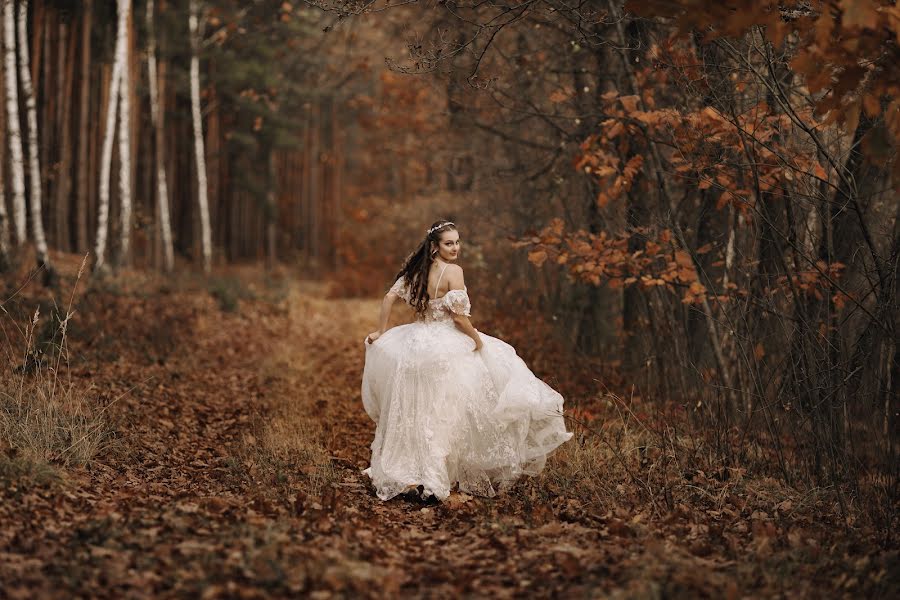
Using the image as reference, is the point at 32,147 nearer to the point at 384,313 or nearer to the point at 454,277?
the point at 384,313

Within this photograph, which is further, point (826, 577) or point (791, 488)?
point (791, 488)

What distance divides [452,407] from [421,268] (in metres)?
1.21

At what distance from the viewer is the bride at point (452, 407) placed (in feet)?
21.7

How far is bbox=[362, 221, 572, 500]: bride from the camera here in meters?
6.61

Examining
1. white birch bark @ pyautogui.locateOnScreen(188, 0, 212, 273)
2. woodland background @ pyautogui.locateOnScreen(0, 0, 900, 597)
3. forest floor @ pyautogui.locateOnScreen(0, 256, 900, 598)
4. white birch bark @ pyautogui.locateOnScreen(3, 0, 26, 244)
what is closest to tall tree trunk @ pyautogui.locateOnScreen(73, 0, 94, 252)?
woodland background @ pyautogui.locateOnScreen(0, 0, 900, 597)

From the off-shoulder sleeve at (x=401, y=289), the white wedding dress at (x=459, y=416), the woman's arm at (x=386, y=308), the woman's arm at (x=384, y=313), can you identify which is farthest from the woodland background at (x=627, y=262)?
the off-shoulder sleeve at (x=401, y=289)

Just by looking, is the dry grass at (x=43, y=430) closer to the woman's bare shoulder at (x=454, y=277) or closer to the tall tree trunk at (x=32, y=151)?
the woman's bare shoulder at (x=454, y=277)

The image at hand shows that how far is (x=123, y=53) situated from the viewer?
51.2 ft

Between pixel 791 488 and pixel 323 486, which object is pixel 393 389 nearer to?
pixel 323 486

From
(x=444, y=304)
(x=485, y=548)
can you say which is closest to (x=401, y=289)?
(x=444, y=304)

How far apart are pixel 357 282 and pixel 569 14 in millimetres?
15695

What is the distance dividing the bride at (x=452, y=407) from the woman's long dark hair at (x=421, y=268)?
12 mm

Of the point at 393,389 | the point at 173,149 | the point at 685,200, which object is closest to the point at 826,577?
the point at 393,389

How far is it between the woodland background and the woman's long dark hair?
1516 mm
